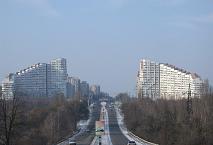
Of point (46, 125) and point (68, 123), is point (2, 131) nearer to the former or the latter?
point (46, 125)

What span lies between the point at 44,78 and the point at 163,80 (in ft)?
145

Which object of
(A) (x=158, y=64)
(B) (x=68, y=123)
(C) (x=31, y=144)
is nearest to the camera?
(C) (x=31, y=144)

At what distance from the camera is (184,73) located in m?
142

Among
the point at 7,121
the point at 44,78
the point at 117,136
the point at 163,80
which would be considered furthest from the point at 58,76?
the point at 7,121

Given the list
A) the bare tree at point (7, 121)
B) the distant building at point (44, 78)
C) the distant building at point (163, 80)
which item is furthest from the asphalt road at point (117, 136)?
the distant building at point (44, 78)

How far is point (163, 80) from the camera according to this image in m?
160

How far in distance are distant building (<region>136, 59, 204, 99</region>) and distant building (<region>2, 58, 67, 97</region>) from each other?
29254 mm

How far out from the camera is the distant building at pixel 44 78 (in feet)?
546

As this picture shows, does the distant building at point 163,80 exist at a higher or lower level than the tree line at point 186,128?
higher

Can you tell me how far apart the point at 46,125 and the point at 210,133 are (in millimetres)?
24675

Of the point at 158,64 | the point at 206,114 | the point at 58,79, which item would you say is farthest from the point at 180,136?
the point at 58,79

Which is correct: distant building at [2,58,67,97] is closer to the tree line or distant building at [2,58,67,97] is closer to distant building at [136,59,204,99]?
distant building at [136,59,204,99]

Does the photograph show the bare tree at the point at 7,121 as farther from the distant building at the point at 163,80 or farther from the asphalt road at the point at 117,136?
the distant building at the point at 163,80

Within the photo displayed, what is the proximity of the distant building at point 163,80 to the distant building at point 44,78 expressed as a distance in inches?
1152
